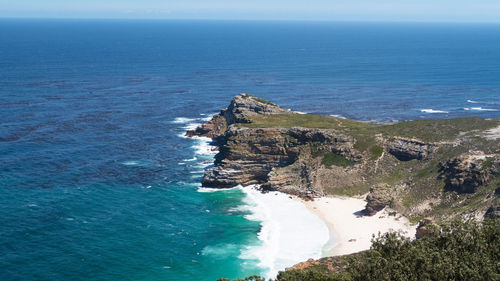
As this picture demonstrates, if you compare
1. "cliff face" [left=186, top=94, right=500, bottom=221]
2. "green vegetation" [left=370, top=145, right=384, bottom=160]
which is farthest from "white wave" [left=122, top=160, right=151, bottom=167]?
"green vegetation" [left=370, top=145, right=384, bottom=160]

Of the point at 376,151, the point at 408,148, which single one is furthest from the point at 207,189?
the point at 408,148

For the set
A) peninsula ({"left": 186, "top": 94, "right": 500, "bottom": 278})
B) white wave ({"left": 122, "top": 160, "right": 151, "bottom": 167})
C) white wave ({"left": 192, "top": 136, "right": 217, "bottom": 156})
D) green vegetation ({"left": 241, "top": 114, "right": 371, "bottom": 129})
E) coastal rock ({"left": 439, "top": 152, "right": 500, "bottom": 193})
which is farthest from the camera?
white wave ({"left": 192, "top": 136, "right": 217, "bottom": 156})

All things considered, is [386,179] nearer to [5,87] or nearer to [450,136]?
[450,136]

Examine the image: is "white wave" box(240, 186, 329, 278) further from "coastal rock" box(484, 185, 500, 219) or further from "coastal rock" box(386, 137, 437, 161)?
"coastal rock" box(484, 185, 500, 219)

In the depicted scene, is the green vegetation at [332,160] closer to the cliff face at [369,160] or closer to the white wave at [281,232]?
the cliff face at [369,160]

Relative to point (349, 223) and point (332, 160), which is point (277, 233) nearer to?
point (349, 223)

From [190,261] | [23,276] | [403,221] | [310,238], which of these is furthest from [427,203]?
[23,276]
